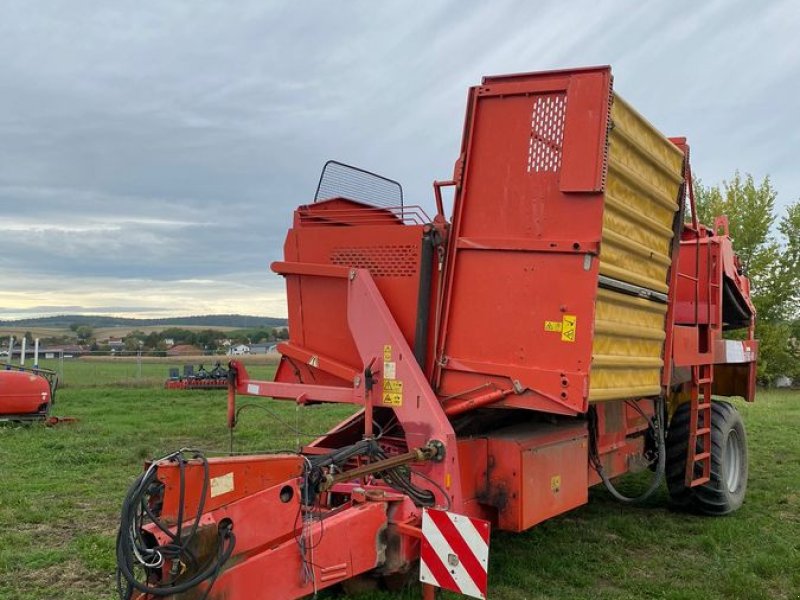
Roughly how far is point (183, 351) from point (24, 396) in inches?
659

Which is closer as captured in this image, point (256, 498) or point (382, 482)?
point (256, 498)

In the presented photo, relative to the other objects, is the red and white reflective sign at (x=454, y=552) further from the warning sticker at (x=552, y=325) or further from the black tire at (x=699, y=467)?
the black tire at (x=699, y=467)

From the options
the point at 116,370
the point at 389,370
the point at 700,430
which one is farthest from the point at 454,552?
the point at 116,370

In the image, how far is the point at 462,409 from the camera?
4.44 m

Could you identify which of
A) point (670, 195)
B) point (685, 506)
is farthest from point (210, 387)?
point (670, 195)

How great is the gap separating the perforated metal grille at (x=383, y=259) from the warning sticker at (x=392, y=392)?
70 cm

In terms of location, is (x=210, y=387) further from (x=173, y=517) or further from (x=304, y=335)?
(x=173, y=517)

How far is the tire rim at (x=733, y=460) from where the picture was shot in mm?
7113

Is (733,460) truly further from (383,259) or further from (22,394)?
(22,394)

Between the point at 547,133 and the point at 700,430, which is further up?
the point at 547,133

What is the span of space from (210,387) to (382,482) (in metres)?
17.4

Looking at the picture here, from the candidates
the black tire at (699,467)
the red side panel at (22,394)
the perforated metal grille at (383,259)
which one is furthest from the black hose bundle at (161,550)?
the red side panel at (22,394)

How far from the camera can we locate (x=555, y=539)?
5977mm

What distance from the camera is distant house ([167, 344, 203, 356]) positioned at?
27.7 meters
